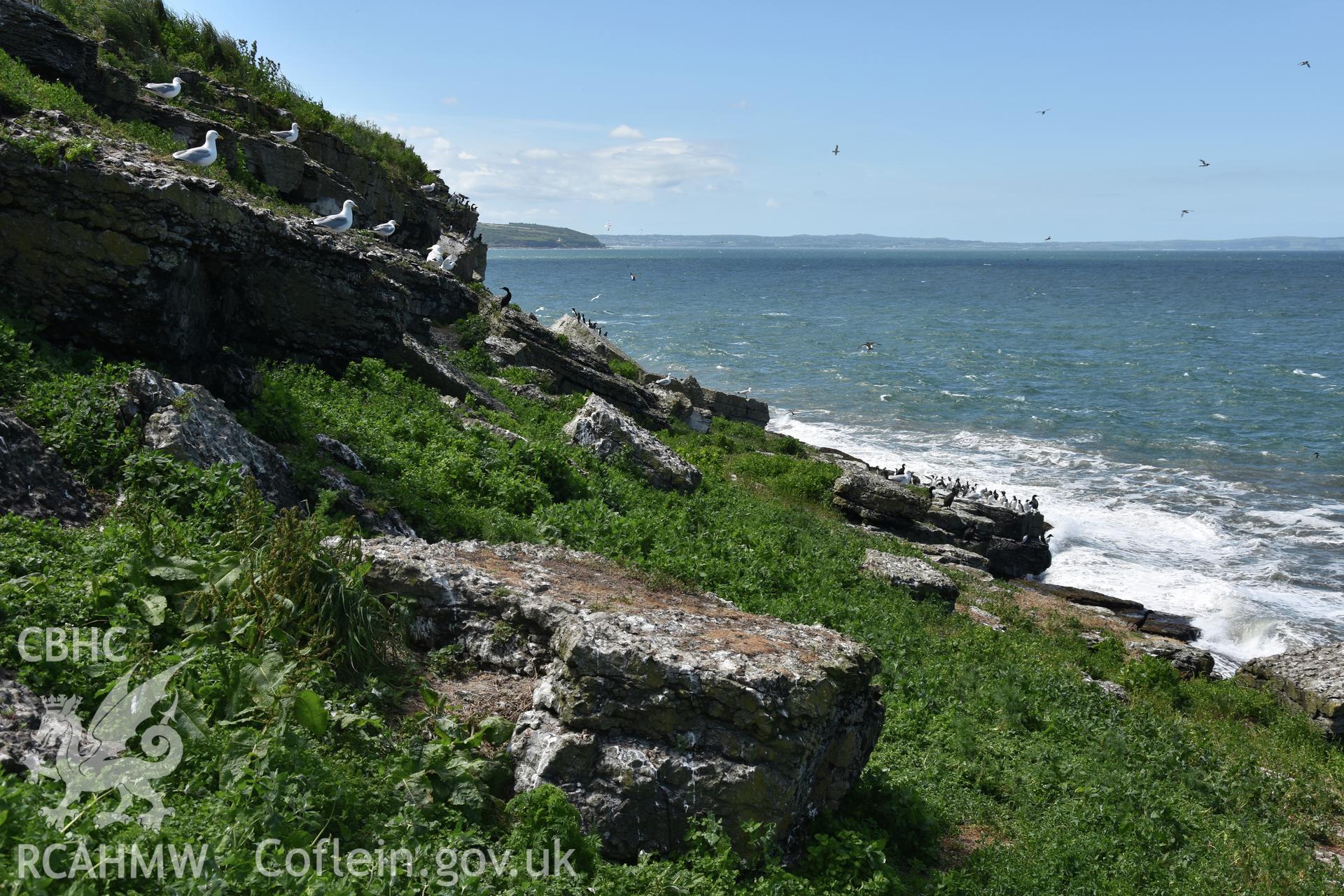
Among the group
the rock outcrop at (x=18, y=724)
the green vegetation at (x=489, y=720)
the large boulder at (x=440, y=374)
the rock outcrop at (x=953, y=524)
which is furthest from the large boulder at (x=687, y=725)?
the rock outcrop at (x=953, y=524)

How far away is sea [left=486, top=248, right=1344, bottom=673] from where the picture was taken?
26391mm

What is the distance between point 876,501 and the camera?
80.8 feet

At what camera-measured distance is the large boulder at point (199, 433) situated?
28.9 feet

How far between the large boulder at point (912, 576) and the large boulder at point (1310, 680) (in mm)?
6503

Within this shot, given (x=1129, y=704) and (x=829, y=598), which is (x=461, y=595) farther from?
(x=1129, y=704)

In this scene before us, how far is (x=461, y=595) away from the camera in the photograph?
7.87 meters

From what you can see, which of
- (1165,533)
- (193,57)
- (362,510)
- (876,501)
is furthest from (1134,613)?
(193,57)

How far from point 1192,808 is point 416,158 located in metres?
36.7

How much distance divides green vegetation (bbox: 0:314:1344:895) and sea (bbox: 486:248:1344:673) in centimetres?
1103

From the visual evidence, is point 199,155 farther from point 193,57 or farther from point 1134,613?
point 1134,613

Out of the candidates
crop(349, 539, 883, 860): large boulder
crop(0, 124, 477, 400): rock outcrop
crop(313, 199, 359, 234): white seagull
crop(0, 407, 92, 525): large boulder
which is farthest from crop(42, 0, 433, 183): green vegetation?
crop(349, 539, 883, 860): large boulder

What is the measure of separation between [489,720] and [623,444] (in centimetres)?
1162

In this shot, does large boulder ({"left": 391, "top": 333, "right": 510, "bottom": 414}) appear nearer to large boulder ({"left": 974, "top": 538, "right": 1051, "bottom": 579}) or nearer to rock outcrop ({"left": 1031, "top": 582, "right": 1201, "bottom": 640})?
large boulder ({"left": 974, "top": 538, "right": 1051, "bottom": 579})


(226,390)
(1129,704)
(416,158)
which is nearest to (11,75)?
(226,390)
